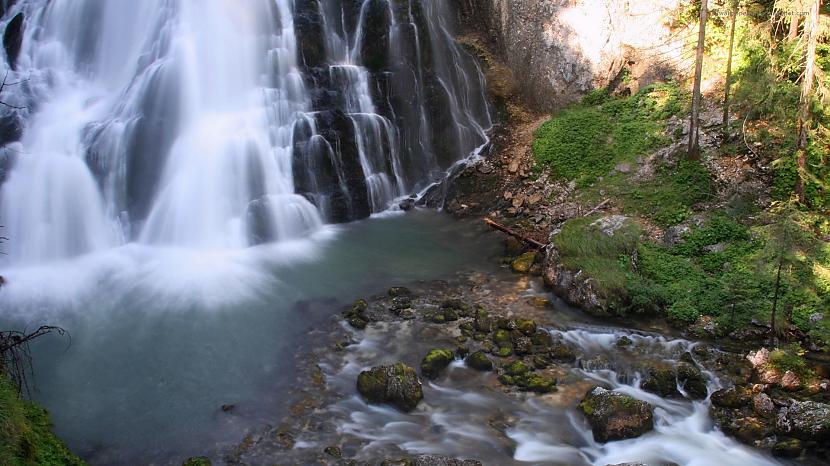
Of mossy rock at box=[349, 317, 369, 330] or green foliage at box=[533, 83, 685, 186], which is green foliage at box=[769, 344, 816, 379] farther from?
green foliage at box=[533, 83, 685, 186]

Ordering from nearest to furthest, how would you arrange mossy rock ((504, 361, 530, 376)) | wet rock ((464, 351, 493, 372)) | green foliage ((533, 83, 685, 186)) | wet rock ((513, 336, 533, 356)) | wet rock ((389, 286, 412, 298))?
mossy rock ((504, 361, 530, 376)) → wet rock ((464, 351, 493, 372)) → wet rock ((513, 336, 533, 356)) → wet rock ((389, 286, 412, 298)) → green foliage ((533, 83, 685, 186))

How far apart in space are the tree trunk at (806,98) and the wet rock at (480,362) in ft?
29.0

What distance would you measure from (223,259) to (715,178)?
13.6 m

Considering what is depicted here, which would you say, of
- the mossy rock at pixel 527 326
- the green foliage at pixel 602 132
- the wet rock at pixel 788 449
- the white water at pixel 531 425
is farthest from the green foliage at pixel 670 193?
the wet rock at pixel 788 449

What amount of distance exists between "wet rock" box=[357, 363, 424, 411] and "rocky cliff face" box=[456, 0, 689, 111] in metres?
14.5

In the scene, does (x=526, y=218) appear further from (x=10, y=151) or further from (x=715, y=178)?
(x=10, y=151)

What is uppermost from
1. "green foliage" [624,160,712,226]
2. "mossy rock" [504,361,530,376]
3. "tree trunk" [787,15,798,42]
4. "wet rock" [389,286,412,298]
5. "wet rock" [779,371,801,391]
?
"tree trunk" [787,15,798,42]

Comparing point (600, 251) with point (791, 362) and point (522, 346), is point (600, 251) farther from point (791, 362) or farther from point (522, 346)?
point (791, 362)

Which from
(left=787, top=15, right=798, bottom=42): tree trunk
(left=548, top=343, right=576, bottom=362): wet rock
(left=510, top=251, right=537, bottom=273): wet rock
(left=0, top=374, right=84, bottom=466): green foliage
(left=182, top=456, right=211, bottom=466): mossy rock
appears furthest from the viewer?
(left=510, top=251, right=537, bottom=273): wet rock

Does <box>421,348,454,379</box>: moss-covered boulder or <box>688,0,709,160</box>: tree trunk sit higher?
<box>688,0,709,160</box>: tree trunk

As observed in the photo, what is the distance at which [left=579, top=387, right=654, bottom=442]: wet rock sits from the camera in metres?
9.68

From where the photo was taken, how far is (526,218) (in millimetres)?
18484

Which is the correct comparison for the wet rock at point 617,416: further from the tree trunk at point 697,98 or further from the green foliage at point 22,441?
the tree trunk at point 697,98

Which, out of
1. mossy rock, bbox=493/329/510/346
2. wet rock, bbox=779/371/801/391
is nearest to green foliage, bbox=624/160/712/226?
wet rock, bbox=779/371/801/391
